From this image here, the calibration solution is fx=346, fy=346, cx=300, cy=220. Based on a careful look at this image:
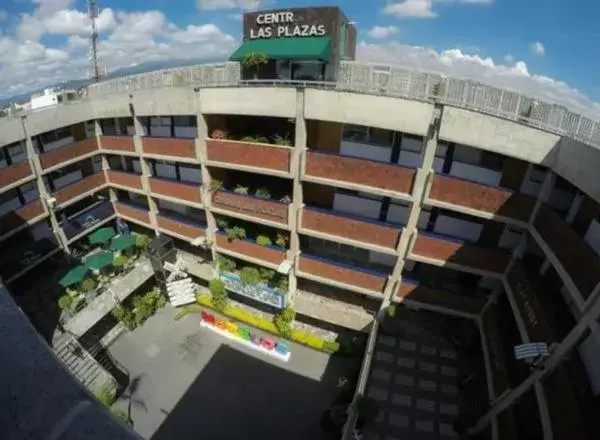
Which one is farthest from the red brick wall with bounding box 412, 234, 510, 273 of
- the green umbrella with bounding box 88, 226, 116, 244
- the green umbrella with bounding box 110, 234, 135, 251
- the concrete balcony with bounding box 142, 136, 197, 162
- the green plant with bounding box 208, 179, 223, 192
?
the green umbrella with bounding box 88, 226, 116, 244

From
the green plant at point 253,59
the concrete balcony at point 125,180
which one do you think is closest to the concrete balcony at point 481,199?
the green plant at point 253,59

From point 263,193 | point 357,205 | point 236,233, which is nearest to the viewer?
point 357,205

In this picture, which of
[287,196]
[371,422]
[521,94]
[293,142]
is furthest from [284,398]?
[521,94]

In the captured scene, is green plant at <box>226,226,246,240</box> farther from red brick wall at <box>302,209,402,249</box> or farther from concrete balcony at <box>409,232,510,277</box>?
concrete balcony at <box>409,232,510,277</box>

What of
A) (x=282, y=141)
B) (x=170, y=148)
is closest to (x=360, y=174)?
(x=282, y=141)

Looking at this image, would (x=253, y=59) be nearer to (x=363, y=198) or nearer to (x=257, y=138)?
(x=257, y=138)

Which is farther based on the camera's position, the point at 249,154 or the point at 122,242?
the point at 122,242
